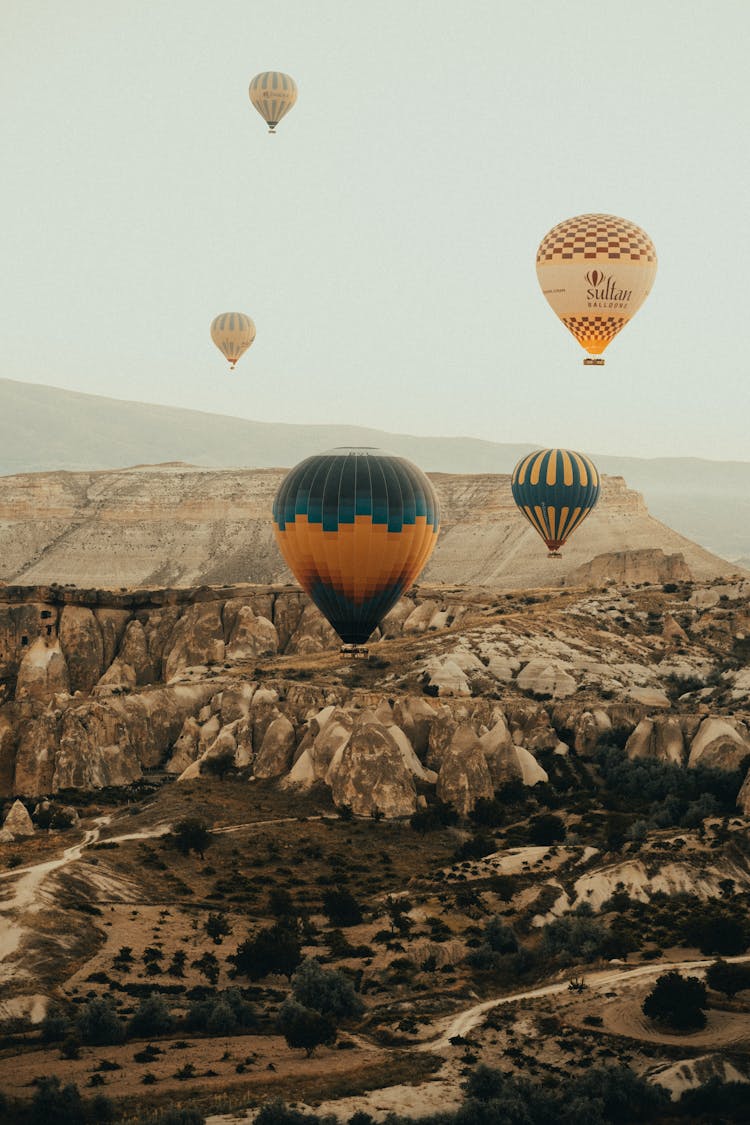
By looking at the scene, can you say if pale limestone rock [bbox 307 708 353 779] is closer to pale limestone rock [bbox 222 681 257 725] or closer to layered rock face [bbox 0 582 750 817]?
layered rock face [bbox 0 582 750 817]

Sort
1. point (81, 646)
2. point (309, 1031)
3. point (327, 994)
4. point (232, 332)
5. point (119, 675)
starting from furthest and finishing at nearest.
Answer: point (232, 332) < point (81, 646) < point (119, 675) < point (327, 994) < point (309, 1031)

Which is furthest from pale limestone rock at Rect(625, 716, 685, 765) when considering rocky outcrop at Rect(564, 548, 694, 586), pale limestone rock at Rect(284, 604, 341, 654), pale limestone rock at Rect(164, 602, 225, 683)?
rocky outcrop at Rect(564, 548, 694, 586)

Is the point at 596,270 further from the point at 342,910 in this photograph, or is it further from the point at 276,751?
the point at 342,910

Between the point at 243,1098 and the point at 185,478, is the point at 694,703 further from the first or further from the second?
the point at 185,478

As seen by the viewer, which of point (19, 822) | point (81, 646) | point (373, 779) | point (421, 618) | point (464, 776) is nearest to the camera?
point (19, 822)

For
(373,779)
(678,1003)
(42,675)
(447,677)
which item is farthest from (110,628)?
(678,1003)

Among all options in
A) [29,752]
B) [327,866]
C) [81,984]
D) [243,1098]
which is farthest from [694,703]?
[243,1098]
